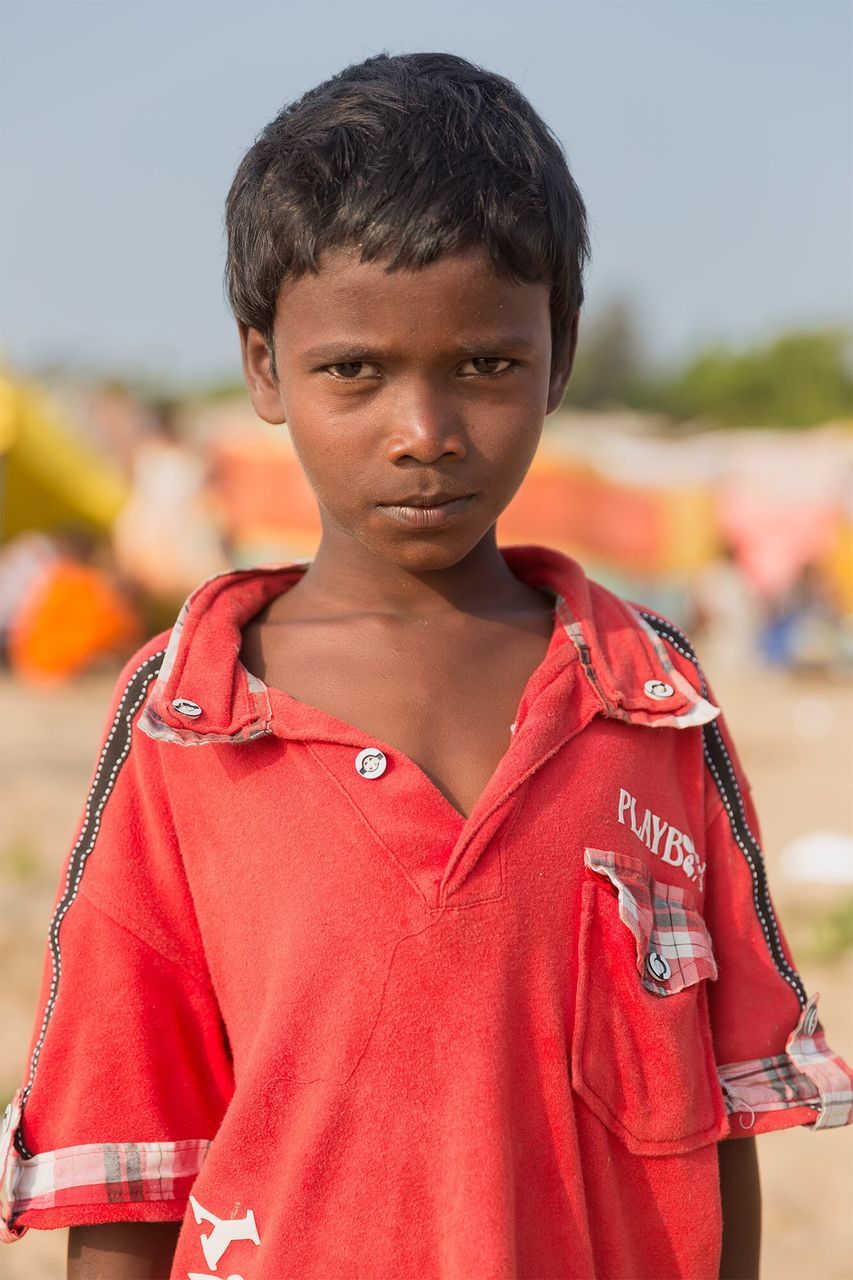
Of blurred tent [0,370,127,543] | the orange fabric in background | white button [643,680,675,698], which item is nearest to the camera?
white button [643,680,675,698]

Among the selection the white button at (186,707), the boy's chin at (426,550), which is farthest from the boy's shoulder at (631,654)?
the white button at (186,707)

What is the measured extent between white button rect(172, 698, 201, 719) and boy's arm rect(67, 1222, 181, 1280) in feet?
1.83

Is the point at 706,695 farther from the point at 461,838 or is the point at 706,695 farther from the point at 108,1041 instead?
the point at 108,1041

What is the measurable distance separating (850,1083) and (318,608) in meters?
0.82

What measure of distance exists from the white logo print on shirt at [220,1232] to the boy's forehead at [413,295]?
2.96 ft

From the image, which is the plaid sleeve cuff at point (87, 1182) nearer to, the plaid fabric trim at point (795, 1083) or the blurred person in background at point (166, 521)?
the plaid fabric trim at point (795, 1083)

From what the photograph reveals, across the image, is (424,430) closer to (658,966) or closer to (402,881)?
(402,881)

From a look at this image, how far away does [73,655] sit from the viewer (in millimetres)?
9719

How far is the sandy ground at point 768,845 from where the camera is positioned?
319cm

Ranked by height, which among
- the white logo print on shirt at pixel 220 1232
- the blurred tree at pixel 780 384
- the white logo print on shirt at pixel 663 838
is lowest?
the white logo print on shirt at pixel 220 1232

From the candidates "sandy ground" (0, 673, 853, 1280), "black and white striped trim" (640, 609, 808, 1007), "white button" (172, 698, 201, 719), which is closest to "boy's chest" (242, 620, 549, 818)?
"white button" (172, 698, 201, 719)

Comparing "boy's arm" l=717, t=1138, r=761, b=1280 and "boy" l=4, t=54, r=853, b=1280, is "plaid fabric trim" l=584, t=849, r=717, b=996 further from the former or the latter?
"boy's arm" l=717, t=1138, r=761, b=1280

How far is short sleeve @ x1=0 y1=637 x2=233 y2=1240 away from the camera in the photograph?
1.45m

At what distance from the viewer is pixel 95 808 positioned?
1522 mm
